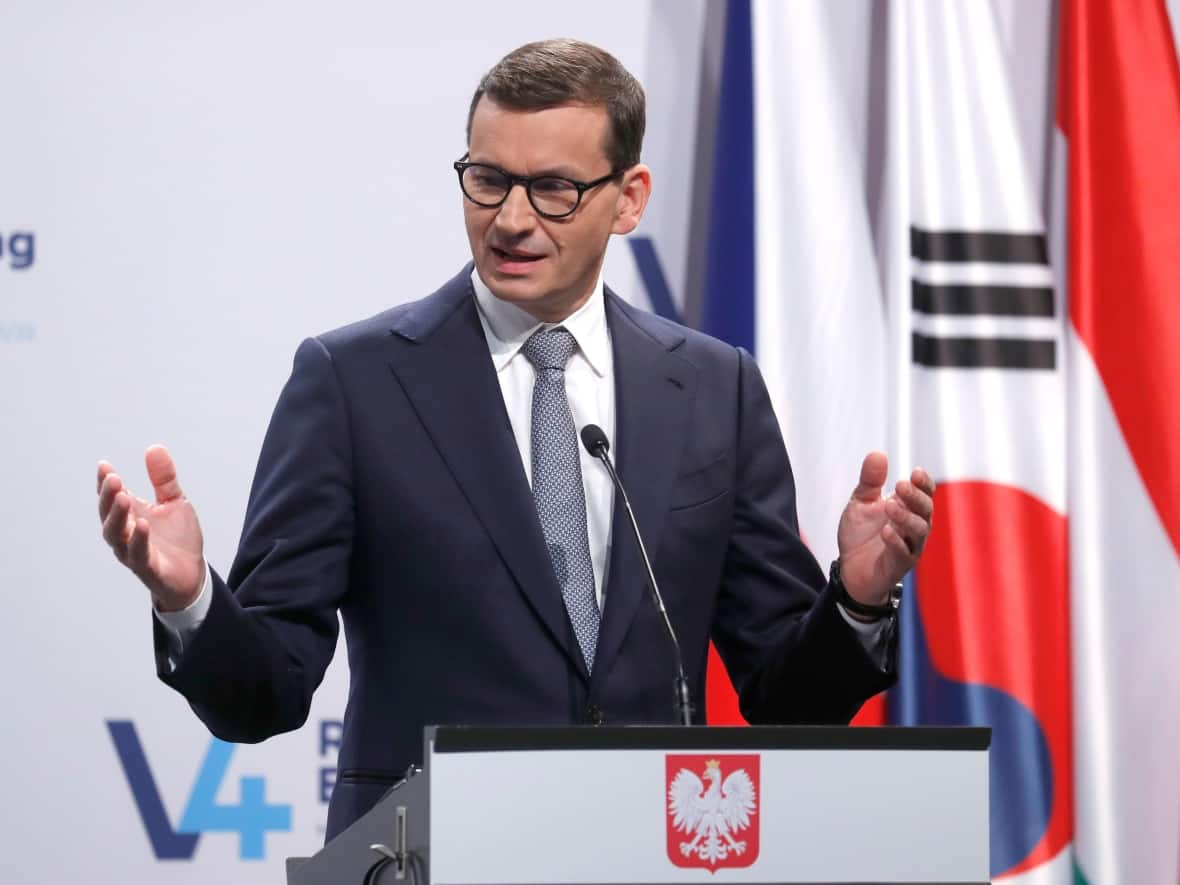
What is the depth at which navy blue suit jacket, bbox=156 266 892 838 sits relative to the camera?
1955 mm

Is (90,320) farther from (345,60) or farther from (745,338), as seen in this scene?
(745,338)

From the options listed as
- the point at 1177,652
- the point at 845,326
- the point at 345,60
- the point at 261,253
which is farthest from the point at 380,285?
the point at 1177,652

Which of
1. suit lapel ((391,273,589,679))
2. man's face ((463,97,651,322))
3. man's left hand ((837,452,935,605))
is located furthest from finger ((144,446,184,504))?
man's left hand ((837,452,935,605))

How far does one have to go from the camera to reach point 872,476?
5.99ft

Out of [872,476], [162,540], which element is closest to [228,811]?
[162,540]

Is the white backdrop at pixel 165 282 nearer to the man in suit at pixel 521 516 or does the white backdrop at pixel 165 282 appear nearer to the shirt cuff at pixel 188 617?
the man in suit at pixel 521 516

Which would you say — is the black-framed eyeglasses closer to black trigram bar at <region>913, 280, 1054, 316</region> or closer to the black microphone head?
the black microphone head

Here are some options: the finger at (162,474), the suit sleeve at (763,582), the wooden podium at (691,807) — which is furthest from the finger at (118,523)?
the suit sleeve at (763,582)

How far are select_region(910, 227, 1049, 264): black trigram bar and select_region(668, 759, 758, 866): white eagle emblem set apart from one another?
220 centimetres

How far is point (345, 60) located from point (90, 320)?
29.4 inches

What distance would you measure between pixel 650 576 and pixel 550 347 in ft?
1.69

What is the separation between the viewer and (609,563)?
78.1 inches

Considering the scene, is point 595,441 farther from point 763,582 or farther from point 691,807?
point 691,807

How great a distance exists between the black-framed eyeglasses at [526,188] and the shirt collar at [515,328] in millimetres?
156
